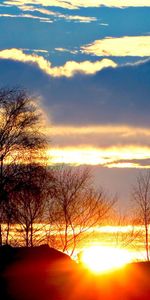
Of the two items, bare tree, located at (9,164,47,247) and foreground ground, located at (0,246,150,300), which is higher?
bare tree, located at (9,164,47,247)

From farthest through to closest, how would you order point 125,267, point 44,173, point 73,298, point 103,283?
point 44,173 < point 125,267 < point 103,283 < point 73,298

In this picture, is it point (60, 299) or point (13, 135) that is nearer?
point (60, 299)

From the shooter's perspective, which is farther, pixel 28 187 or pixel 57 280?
pixel 28 187

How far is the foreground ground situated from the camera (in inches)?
1474

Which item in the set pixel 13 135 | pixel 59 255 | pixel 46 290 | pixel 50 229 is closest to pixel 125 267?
pixel 59 255

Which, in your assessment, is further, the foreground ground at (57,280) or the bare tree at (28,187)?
the bare tree at (28,187)

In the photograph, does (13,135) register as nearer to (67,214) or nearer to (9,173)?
(9,173)

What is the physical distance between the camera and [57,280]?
3934cm

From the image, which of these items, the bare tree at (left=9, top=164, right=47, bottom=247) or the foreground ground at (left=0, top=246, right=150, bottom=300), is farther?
the bare tree at (left=9, top=164, right=47, bottom=247)

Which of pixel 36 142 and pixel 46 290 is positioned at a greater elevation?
pixel 36 142

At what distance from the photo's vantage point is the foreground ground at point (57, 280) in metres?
37.4

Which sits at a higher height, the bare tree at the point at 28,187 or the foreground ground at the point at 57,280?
the bare tree at the point at 28,187

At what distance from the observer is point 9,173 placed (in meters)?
52.2

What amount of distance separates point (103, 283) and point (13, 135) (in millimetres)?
17998
